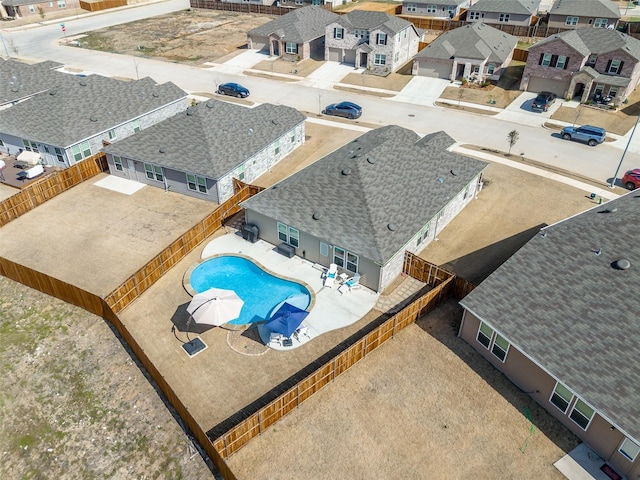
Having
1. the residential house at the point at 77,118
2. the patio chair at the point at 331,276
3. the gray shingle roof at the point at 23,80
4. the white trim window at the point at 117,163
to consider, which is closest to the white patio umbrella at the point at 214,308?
the patio chair at the point at 331,276

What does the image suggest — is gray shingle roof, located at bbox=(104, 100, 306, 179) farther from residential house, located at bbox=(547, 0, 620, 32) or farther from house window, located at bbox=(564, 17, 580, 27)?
house window, located at bbox=(564, 17, 580, 27)

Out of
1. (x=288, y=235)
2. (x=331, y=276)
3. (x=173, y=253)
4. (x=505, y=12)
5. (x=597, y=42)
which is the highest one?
(x=597, y=42)

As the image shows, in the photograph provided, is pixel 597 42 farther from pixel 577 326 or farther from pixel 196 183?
pixel 196 183

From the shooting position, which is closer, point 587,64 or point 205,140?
point 205,140

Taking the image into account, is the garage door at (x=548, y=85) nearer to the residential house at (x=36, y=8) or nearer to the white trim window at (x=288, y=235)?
the white trim window at (x=288, y=235)

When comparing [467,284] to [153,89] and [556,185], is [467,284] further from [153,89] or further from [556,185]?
[153,89]

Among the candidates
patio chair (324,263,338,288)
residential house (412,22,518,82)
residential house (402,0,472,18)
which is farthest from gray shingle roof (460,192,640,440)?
residential house (402,0,472,18)

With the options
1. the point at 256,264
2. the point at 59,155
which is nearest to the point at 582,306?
the point at 256,264
